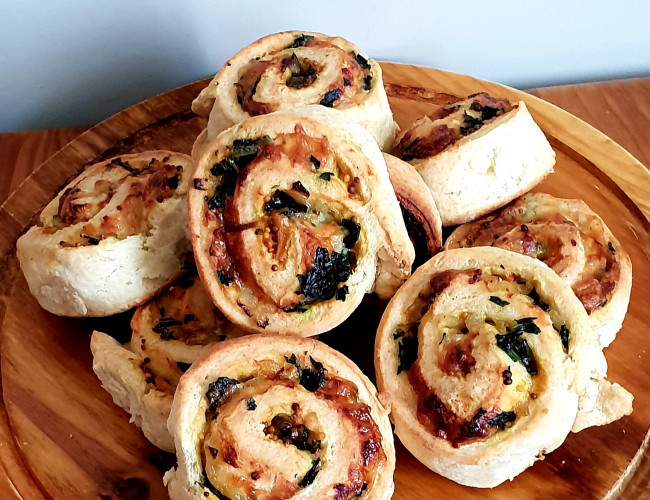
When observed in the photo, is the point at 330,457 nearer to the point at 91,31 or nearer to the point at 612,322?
the point at 612,322

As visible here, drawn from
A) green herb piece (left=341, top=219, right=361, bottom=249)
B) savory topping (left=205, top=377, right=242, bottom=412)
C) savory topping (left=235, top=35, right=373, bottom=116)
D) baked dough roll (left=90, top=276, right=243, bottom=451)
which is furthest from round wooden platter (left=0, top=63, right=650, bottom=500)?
savory topping (left=235, top=35, right=373, bottom=116)

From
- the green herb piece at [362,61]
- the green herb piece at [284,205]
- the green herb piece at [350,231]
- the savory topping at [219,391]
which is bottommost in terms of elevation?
the savory topping at [219,391]

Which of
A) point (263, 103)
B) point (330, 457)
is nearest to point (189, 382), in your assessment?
point (330, 457)

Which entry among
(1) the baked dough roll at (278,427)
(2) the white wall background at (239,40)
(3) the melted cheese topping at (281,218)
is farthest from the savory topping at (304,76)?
(1) the baked dough roll at (278,427)

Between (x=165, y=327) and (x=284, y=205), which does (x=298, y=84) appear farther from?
(x=165, y=327)

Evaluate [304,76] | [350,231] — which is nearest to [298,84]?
[304,76]

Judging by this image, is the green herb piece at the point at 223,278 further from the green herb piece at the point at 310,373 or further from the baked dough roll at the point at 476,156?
the baked dough roll at the point at 476,156

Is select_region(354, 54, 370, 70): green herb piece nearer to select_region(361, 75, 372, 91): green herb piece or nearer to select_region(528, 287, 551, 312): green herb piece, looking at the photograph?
select_region(361, 75, 372, 91): green herb piece
